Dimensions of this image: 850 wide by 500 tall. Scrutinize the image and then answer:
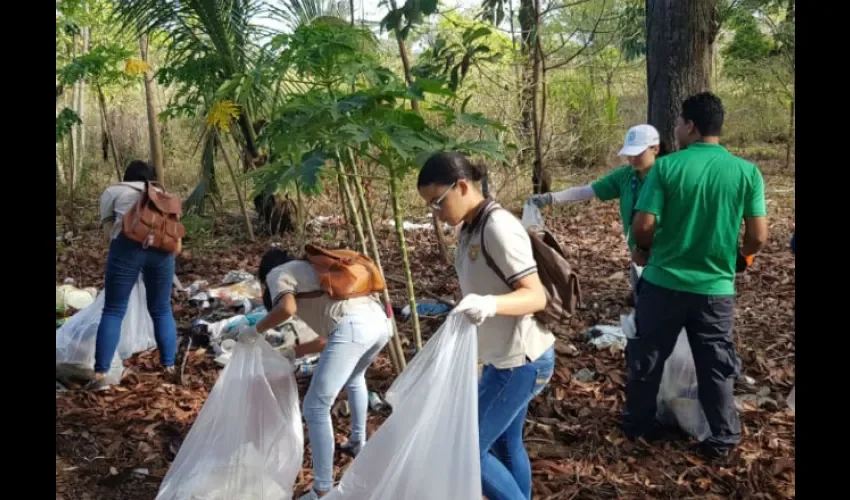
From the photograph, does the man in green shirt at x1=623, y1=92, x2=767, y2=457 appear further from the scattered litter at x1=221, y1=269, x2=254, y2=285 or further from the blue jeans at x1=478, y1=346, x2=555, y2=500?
the scattered litter at x1=221, y1=269, x2=254, y2=285

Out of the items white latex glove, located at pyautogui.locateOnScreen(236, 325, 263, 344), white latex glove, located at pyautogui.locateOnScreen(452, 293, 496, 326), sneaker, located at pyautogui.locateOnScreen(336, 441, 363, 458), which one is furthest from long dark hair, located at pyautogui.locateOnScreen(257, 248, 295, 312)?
white latex glove, located at pyautogui.locateOnScreen(452, 293, 496, 326)

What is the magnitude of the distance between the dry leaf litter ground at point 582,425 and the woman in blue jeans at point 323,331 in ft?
1.37

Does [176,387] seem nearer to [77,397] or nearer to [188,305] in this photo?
[77,397]

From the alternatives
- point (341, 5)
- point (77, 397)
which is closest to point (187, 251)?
point (341, 5)

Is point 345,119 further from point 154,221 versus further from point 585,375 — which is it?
point 585,375

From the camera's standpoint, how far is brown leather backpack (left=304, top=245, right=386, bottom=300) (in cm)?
293

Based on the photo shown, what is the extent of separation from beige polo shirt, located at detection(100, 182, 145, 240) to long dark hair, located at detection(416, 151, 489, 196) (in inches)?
102

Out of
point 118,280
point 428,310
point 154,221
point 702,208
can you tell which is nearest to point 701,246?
point 702,208

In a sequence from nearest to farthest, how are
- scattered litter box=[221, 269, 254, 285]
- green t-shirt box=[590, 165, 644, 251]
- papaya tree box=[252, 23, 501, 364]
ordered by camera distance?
papaya tree box=[252, 23, 501, 364], green t-shirt box=[590, 165, 644, 251], scattered litter box=[221, 269, 254, 285]

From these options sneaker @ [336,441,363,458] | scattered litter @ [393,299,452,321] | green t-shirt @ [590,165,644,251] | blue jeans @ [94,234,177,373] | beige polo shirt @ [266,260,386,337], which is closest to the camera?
beige polo shirt @ [266,260,386,337]

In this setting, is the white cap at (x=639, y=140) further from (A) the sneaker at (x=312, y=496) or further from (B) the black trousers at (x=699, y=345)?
(A) the sneaker at (x=312, y=496)

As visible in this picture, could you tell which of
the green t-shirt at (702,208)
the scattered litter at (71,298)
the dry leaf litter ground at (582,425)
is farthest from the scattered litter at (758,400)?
the scattered litter at (71,298)

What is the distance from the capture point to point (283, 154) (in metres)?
3.09
